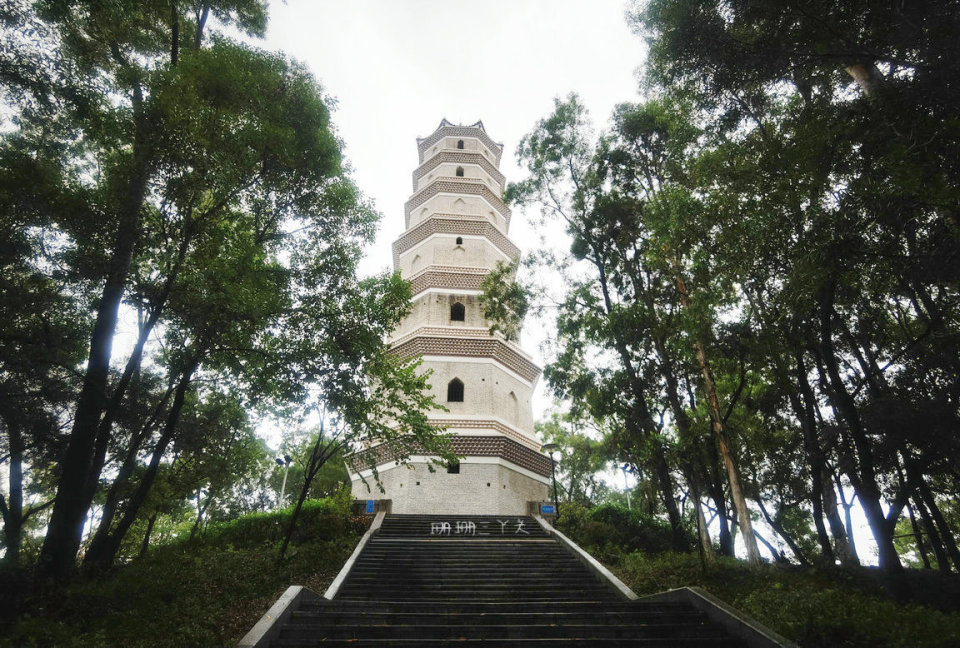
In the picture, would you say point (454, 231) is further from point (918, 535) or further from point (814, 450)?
point (918, 535)

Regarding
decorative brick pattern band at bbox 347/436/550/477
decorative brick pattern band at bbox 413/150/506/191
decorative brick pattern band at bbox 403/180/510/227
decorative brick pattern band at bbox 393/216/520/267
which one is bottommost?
decorative brick pattern band at bbox 347/436/550/477

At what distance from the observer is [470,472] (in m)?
15.3

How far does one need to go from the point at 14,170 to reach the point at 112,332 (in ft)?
9.39

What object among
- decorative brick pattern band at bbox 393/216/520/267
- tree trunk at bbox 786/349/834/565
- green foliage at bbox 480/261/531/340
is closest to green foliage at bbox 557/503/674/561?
tree trunk at bbox 786/349/834/565

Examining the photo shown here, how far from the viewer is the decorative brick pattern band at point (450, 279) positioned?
18.7 metres

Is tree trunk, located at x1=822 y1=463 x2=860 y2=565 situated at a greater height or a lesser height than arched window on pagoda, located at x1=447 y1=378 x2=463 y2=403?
lesser

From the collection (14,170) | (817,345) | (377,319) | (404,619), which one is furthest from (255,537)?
(817,345)

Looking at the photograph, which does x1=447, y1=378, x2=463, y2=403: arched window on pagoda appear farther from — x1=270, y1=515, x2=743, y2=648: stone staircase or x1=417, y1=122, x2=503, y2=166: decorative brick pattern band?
x1=417, y1=122, x2=503, y2=166: decorative brick pattern band

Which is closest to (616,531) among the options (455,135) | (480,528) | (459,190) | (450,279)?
(480,528)

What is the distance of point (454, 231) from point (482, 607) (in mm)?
15330

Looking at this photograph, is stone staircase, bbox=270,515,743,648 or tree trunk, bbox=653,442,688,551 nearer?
stone staircase, bbox=270,515,743,648

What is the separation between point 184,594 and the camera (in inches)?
301

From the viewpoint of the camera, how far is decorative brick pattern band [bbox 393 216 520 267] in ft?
66.6

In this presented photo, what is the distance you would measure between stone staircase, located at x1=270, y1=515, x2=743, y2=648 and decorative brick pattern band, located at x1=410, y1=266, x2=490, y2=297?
9741mm
